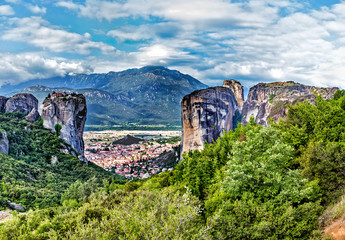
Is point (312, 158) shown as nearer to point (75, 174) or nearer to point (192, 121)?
point (75, 174)

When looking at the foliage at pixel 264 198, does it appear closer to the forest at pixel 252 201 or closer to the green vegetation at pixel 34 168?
the forest at pixel 252 201

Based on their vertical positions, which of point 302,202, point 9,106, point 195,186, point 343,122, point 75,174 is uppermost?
point 9,106

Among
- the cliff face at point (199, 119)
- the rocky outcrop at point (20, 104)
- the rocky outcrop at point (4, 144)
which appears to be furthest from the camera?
the rocky outcrop at point (20, 104)

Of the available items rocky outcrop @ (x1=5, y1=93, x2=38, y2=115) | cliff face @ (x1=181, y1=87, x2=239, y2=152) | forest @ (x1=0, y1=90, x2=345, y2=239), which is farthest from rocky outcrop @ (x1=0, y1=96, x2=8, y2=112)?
forest @ (x1=0, y1=90, x2=345, y2=239)

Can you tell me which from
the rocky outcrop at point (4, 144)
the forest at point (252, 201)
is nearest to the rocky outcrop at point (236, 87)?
the rocky outcrop at point (4, 144)

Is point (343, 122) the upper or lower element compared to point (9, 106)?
lower

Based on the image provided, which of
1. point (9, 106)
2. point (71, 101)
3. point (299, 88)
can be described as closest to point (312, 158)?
point (71, 101)

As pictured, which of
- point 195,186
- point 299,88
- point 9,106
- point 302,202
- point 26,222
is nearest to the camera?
point 302,202

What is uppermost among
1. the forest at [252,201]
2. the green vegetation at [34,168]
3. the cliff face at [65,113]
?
the cliff face at [65,113]
